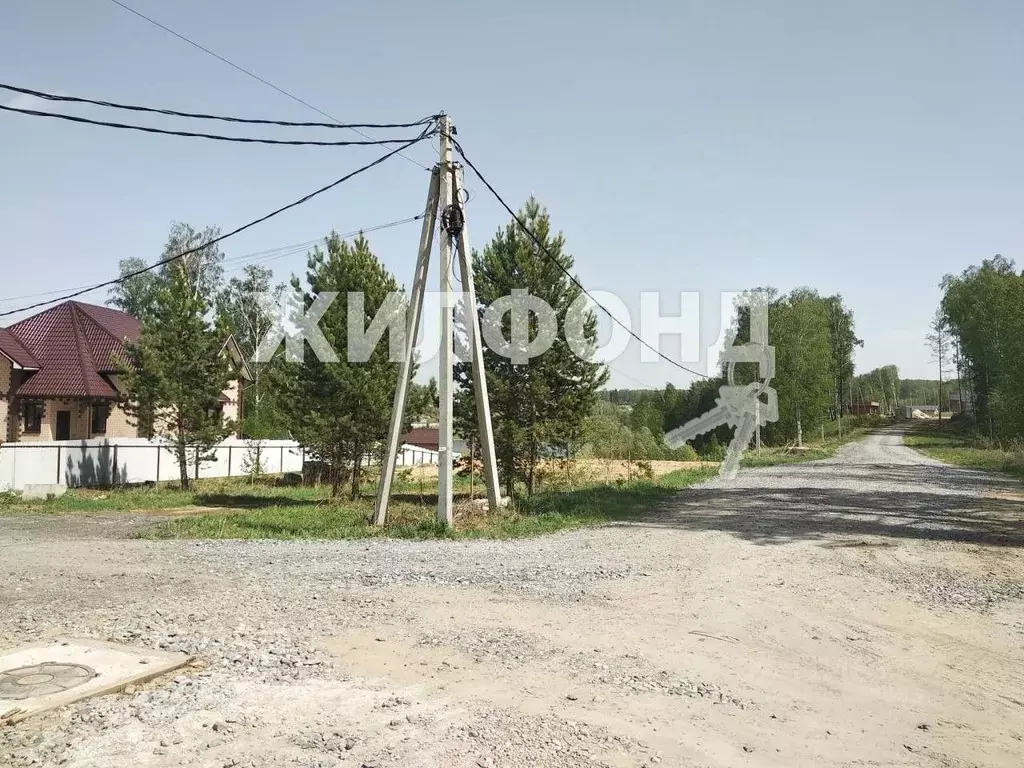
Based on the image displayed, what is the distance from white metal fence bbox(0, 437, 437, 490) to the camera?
23922 millimetres

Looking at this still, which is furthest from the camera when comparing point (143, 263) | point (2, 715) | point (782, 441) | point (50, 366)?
point (782, 441)

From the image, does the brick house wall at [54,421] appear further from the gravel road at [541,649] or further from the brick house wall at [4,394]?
the gravel road at [541,649]

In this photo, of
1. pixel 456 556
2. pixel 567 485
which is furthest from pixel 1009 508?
pixel 456 556

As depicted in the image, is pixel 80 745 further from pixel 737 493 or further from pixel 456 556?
pixel 737 493

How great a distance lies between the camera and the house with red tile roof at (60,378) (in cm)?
2856

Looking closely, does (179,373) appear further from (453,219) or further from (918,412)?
(918,412)

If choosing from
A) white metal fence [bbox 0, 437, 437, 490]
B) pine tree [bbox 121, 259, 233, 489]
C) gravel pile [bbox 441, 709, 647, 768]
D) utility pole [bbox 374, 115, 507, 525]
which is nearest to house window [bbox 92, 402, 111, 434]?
white metal fence [bbox 0, 437, 437, 490]

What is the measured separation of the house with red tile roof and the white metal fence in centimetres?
132

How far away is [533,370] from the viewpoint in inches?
685

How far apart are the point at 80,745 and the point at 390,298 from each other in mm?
15937

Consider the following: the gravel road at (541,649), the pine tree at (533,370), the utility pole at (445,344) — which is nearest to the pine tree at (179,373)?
the pine tree at (533,370)

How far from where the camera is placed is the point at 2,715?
156 inches

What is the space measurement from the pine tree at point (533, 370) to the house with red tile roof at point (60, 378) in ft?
44.0

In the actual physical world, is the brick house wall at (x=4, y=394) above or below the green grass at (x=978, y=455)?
above
